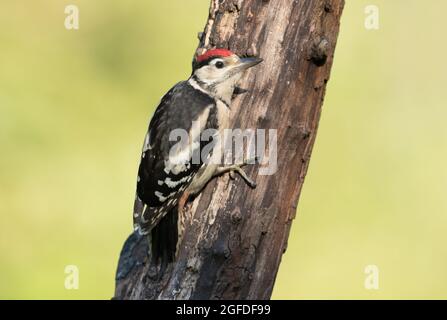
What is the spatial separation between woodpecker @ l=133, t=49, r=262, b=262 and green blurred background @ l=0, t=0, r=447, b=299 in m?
2.13

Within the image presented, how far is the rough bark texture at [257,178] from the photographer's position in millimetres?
4070

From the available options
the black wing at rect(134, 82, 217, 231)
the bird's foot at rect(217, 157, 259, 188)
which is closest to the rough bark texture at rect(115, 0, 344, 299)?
the bird's foot at rect(217, 157, 259, 188)

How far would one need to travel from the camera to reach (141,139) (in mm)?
7406

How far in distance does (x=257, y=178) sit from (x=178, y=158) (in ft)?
1.54

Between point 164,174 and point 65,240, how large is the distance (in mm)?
2658

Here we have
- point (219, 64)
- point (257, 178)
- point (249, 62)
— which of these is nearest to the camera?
point (257, 178)

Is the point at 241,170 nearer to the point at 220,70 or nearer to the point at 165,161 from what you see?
the point at 165,161

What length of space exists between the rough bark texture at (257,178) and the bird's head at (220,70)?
0.28 ft

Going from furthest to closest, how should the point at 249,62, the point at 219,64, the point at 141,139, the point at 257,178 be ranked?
the point at 141,139, the point at 219,64, the point at 249,62, the point at 257,178

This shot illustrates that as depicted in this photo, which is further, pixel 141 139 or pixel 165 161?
pixel 141 139

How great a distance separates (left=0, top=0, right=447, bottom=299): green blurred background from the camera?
6.59 meters

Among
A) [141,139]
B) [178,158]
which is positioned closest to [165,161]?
[178,158]

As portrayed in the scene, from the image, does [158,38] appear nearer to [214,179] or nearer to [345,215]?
[345,215]

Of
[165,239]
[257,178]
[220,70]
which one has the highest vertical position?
[220,70]
